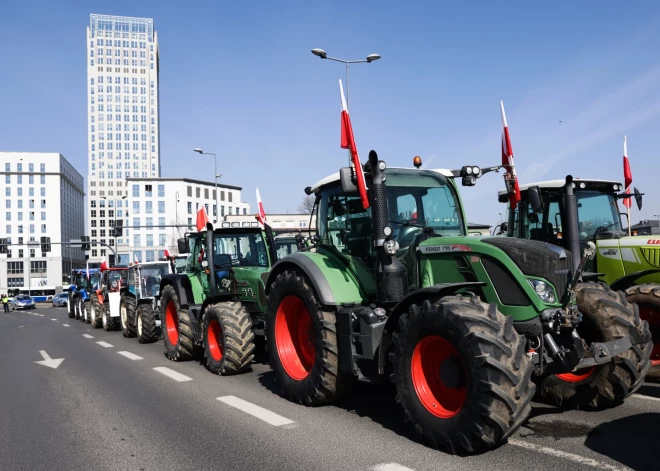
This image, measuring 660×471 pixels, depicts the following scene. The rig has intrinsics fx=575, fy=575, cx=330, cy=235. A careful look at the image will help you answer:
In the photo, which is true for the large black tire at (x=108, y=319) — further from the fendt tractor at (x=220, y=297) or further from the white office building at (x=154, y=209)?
the white office building at (x=154, y=209)

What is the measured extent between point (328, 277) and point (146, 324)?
8.82m

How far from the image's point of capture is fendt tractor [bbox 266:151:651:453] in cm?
411

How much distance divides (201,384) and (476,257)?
4536 millimetres

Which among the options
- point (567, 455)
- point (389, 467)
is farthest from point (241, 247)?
point (567, 455)

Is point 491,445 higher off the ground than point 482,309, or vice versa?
A: point 482,309

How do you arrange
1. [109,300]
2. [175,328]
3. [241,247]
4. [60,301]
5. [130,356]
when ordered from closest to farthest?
1. [241,247]
2. [175,328]
3. [130,356]
4. [109,300]
5. [60,301]

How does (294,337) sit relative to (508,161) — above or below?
below

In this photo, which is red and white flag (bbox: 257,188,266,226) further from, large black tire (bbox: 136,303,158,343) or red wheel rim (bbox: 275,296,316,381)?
large black tire (bbox: 136,303,158,343)

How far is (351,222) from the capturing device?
19.8 ft

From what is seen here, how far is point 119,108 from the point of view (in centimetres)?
15112

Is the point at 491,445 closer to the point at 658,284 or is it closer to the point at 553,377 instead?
the point at 553,377

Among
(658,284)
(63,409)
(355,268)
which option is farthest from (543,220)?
(63,409)

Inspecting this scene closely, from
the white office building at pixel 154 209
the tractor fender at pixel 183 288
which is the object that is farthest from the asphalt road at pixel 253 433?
the white office building at pixel 154 209

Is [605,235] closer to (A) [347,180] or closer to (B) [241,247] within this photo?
(A) [347,180]
